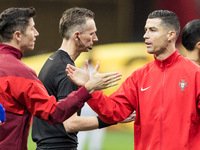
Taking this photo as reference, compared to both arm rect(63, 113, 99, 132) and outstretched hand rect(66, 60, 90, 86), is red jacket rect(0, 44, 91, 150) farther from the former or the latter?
arm rect(63, 113, 99, 132)

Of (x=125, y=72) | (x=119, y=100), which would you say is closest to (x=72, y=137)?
(x=119, y=100)

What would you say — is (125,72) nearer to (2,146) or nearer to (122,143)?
(122,143)

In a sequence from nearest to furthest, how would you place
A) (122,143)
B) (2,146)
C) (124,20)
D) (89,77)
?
1. (2,146)
2. (89,77)
3. (122,143)
4. (124,20)

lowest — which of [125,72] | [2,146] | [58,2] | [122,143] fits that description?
[122,143]

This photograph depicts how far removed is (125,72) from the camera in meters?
11.6

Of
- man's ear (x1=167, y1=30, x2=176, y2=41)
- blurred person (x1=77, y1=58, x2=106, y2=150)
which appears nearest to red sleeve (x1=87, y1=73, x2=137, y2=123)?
man's ear (x1=167, y1=30, x2=176, y2=41)

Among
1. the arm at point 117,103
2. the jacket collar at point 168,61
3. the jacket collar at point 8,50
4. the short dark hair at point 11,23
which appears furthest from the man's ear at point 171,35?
the jacket collar at point 8,50

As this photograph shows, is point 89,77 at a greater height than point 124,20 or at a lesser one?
greater

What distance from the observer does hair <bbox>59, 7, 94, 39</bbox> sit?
4422 millimetres

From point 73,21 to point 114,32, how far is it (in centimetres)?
979

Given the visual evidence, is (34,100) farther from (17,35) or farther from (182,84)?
(182,84)

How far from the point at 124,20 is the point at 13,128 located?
1059 centimetres

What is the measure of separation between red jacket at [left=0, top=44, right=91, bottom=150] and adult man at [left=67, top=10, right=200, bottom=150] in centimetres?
29

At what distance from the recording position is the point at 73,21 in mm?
4457
